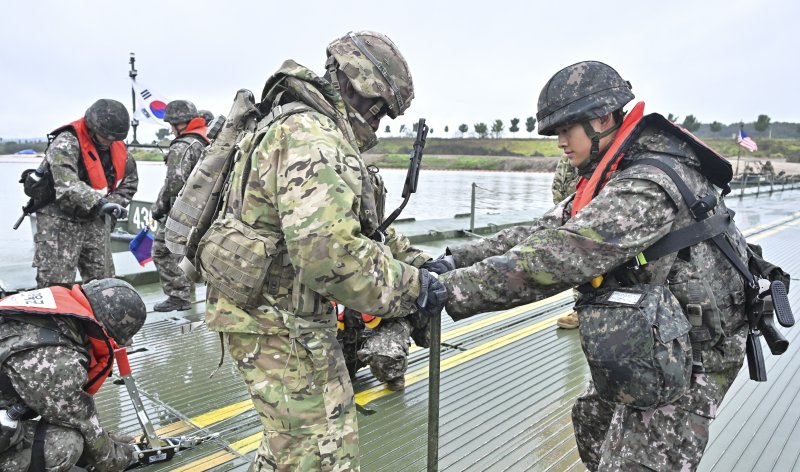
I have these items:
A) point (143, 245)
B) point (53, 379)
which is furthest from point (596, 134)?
point (143, 245)

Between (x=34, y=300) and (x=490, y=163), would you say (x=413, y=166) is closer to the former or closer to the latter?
(x=34, y=300)

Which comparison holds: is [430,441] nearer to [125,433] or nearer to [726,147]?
[125,433]

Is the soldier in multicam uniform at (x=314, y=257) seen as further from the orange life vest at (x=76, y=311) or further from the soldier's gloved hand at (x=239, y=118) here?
the orange life vest at (x=76, y=311)

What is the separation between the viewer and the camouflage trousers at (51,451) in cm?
267

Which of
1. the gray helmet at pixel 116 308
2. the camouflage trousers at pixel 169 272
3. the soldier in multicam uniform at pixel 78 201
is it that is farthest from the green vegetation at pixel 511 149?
the gray helmet at pixel 116 308

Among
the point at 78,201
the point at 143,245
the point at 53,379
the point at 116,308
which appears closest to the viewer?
the point at 53,379

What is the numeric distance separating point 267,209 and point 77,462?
185 cm

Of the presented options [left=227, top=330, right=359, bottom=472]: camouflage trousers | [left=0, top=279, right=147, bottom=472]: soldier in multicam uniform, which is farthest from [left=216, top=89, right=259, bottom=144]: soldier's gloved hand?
[left=0, top=279, right=147, bottom=472]: soldier in multicam uniform

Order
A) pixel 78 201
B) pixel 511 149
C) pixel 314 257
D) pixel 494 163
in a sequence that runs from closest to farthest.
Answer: pixel 314 257, pixel 78 201, pixel 494 163, pixel 511 149

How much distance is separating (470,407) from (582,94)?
2.43 metres

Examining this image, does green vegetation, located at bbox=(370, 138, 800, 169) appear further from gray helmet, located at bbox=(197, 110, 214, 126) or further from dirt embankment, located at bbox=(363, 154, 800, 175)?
gray helmet, located at bbox=(197, 110, 214, 126)

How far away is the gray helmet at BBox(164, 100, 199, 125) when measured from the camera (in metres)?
6.30

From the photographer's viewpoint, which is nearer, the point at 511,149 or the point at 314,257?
the point at 314,257

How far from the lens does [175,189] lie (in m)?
5.99
